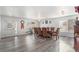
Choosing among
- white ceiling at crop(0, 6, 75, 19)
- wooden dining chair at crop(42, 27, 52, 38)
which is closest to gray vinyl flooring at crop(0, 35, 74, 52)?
wooden dining chair at crop(42, 27, 52, 38)

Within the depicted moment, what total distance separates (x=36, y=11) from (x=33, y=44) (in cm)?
73

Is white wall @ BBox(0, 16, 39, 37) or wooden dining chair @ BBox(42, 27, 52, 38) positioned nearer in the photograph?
white wall @ BBox(0, 16, 39, 37)

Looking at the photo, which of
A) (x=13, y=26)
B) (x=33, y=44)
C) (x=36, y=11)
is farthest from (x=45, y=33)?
(x=13, y=26)

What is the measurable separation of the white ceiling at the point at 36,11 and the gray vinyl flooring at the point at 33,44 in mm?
488

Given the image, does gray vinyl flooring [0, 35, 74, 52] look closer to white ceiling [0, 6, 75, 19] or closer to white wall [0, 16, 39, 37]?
white wall [0, 16, 39, 37]

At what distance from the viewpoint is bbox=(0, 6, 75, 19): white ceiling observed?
3.78 metres

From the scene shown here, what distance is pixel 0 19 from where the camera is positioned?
371 cm

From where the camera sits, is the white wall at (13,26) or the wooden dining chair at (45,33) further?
the wooden dining chair at (45,33)

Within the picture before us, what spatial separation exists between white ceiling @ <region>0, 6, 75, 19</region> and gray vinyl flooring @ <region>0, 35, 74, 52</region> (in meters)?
0.49

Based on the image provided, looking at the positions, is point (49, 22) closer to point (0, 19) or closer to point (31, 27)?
point (31, 27)

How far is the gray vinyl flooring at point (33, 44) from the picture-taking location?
3.77 meters

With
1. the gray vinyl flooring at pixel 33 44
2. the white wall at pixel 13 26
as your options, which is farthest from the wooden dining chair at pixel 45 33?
the white wall at pixel 13 26

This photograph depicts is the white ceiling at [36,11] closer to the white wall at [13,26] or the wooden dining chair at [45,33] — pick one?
the white wall at [13,26]

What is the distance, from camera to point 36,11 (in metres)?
3.84
